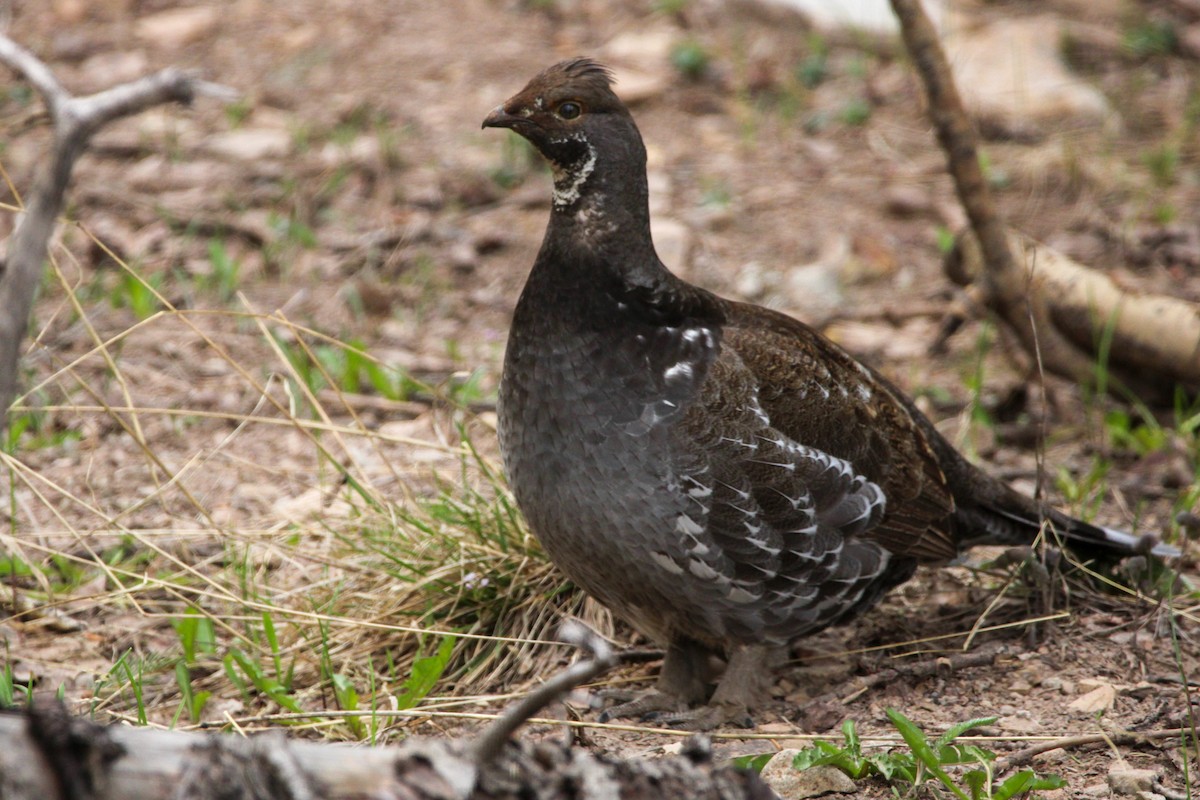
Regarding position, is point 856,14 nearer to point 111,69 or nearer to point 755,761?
point 111,69

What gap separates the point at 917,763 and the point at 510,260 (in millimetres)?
4226

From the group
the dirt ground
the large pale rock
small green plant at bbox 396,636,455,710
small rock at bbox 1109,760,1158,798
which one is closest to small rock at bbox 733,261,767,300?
the dirt ground

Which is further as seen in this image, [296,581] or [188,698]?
[296,581]

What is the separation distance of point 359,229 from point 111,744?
5.32 meters

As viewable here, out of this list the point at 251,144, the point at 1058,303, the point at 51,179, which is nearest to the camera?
the point at 51,179

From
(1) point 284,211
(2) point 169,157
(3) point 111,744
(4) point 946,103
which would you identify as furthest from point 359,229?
(3) point 111,744

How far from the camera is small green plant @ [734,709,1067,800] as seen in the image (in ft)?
10.2

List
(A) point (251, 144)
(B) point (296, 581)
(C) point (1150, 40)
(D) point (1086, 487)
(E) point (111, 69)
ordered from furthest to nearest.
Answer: (C) point (1150, 40), (E) point (111, 69), (A) point (251, 144), (D) point (1086, 487), (B) point (296, 581)

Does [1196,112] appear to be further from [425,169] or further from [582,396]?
[582,396]

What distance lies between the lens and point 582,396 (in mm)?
3697

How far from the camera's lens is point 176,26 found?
8.57 m

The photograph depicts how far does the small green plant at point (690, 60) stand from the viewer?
848 cm

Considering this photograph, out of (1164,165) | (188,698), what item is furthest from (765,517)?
(1164,165)

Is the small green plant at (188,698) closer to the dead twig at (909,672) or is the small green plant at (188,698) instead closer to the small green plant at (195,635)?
the small green plant at (195,635)
